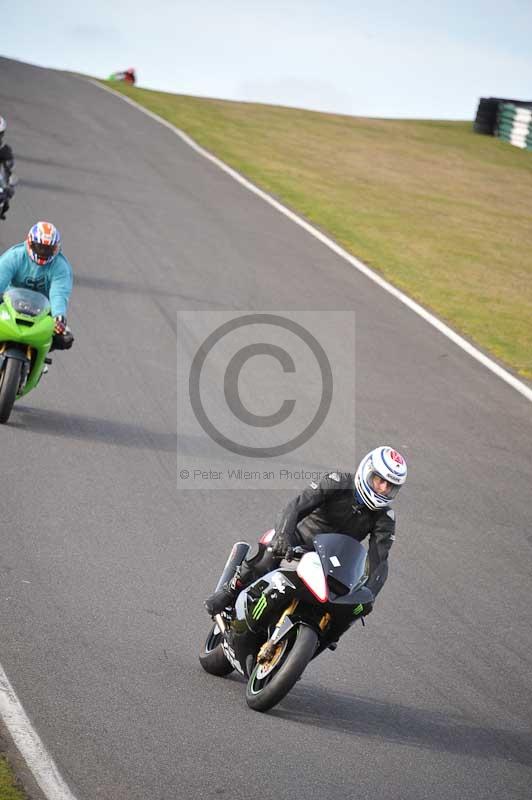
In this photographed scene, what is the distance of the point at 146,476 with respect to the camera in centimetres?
1092

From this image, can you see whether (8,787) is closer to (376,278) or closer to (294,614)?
(294,614)

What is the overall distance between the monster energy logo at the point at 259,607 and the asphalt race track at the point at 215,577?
581 mm

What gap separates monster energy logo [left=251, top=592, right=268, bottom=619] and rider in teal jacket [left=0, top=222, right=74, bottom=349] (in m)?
5.18

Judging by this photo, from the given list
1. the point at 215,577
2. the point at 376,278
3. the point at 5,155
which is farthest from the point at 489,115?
the point at 215,577

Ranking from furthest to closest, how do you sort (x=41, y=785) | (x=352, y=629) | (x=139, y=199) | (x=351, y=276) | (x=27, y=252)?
1. (x=139, y=199)
2. (x=351, y=276)
3. (x=27, y=252)
4. (x=352, y=629)
5. (x=41, y=785)

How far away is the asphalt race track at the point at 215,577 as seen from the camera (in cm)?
643

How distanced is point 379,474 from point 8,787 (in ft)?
9.95

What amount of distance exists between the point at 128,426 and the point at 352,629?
443cm

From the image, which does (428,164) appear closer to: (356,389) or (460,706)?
(356,389)

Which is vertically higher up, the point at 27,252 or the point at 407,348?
Answer: the point at 27,252

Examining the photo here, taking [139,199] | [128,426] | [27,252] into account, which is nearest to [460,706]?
[128,426]

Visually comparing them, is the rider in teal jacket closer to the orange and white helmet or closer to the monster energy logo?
the orange and white helmet

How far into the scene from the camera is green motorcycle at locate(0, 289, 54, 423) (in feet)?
36.9

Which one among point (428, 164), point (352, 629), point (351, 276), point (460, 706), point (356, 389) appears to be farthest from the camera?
point (428, 164)
